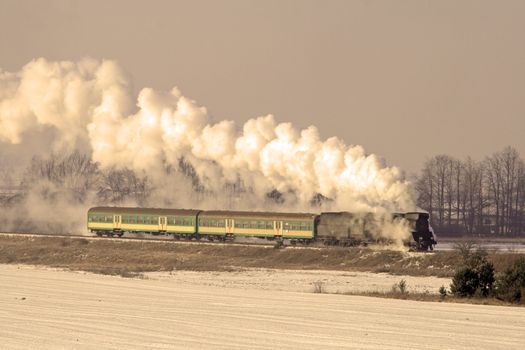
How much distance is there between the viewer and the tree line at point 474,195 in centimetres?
12175

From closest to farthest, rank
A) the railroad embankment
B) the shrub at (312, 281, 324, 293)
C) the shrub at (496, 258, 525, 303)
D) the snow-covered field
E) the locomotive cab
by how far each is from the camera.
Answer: the snow-covered field
the shrub at (496, 258, 525, 303)
the shrub at (312, 281, 324, 293)
the railroad embankment
the locomotive cab

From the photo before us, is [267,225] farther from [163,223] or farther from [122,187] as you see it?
[122,187]

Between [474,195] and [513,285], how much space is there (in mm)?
91763

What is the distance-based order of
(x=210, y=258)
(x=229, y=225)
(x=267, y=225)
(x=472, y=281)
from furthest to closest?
(x=229, y=225)
(x=267, y=225)
(x=210, y=258)
(x=472, y=281)

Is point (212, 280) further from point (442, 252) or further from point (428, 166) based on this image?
point (428, 166)

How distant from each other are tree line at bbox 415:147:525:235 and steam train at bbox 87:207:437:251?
135 feet

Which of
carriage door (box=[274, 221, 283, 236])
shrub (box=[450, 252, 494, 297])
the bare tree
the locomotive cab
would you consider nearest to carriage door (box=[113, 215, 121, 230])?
carriage door (box=[274, 221, 283, 236])

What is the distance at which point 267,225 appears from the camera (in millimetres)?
82000

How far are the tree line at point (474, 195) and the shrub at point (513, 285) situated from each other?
75.3m

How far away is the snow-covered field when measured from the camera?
29.6m

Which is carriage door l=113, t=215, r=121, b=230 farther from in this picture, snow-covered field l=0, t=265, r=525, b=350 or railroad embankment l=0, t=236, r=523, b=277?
snow-covered field l=0, t=265, r=525, b=350

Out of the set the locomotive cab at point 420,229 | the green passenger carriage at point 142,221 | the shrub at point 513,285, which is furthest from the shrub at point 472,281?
the green passenger carriage at point 142,221

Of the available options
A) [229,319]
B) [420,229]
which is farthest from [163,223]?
[229,319]

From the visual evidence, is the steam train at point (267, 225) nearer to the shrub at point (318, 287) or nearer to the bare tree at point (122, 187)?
the shrub at point (318, 287)
